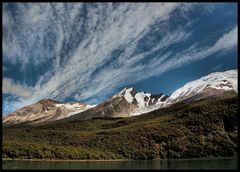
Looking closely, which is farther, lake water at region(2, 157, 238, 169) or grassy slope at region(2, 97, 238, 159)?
grassy slope at region(2, 97, 238, 159)

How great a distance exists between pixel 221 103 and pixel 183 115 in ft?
55.4

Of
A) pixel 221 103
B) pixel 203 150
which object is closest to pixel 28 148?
pixel 203 150

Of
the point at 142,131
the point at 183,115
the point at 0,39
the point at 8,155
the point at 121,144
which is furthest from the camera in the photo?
the point at 183,115

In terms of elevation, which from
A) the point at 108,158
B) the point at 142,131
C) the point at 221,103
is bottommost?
the point at 108,158

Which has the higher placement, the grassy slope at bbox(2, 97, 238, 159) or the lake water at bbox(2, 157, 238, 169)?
the grassy slope at bbox(2, 97, 238, 159)

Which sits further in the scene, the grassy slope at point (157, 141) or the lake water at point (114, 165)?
the grassy slope at point (157, 141)

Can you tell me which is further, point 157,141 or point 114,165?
point 157,141

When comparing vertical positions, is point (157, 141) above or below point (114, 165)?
above

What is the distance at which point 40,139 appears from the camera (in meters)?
153

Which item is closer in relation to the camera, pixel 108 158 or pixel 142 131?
pixel 108 158

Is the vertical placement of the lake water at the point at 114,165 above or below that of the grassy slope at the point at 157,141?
below

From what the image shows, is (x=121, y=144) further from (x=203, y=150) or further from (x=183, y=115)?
(x=183, y=115)

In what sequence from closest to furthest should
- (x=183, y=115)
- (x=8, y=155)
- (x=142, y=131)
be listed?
(x=8, y=155)
(x=142, y=131)
(x=183, y=115)

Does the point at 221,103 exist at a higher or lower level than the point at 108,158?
higher
